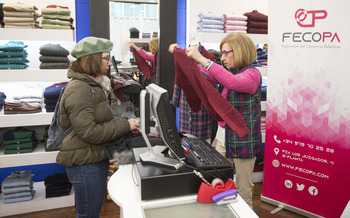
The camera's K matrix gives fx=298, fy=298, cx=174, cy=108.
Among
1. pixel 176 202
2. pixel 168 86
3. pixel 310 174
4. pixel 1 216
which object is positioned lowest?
pixel 1 216

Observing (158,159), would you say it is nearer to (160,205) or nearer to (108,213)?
(160,205)

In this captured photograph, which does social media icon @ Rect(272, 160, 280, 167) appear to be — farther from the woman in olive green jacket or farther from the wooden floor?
the woman in olive green jacket

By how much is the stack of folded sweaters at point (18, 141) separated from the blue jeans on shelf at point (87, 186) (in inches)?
57.5

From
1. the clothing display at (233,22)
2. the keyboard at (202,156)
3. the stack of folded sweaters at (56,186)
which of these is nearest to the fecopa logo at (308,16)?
the clothing display at (233,22)

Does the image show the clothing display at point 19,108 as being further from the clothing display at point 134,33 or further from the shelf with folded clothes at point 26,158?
the clothing display at point 134,33

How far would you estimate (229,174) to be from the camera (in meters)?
1.58

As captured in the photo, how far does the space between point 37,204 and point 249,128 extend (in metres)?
2.54

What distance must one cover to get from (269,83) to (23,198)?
302 cm

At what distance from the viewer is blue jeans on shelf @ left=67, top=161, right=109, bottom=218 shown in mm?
2010

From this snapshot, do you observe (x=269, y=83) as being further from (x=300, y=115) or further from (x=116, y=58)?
(x=116, y=58)

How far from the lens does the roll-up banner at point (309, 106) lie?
2812 mm

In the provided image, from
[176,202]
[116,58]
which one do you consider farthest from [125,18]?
[176,202]

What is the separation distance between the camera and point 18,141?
3.18 m

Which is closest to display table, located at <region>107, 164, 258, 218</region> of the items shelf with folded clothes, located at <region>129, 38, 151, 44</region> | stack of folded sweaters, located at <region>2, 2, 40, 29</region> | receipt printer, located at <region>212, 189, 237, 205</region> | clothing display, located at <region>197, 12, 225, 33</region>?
receipt printer, located at <region>212, 189, 237, 205</region>
